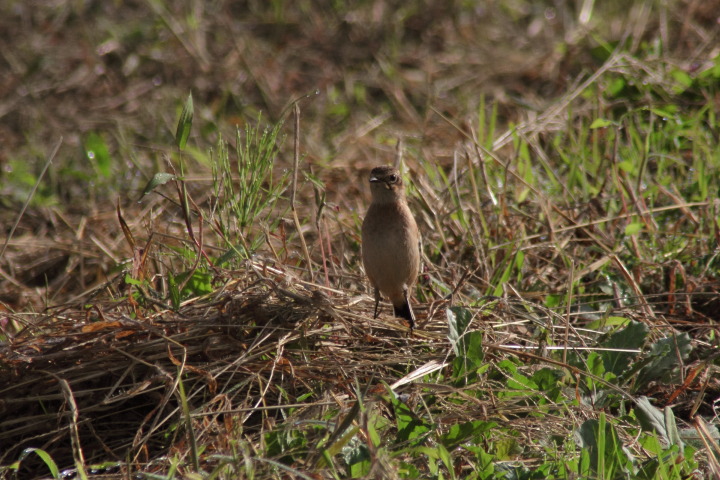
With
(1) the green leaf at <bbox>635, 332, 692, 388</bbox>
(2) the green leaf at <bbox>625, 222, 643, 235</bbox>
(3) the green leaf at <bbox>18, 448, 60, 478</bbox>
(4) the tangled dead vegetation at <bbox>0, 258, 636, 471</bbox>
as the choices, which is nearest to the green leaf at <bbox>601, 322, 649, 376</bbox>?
(1) the green leaf at <bbox>635, 332, 692, 388</bbox>

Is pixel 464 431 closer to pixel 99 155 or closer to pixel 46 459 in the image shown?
pixel 46 459

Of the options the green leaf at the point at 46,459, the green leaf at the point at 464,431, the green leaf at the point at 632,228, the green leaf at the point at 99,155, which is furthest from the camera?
the green leaf at the point at 99,155

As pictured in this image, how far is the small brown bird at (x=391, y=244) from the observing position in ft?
14.1

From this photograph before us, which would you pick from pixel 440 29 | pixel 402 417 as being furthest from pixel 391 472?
pixel 440 29

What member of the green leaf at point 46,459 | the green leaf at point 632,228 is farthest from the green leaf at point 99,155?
the green leaf at point 632,228

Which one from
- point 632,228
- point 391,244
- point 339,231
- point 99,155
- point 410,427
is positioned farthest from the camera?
point 99,155

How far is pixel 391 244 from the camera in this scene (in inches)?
170

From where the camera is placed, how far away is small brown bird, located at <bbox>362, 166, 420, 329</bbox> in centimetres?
430

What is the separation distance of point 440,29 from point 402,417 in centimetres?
607

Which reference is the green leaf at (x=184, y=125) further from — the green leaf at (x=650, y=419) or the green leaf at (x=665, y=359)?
the green leaf at (x=665, y=359)

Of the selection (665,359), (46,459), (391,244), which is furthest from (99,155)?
(665,359)

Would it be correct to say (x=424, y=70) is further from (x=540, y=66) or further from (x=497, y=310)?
(x=497, y=310)

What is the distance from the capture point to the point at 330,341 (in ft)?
13.1

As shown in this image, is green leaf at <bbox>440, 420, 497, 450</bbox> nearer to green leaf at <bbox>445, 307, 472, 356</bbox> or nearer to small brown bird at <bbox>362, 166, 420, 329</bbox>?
green leaf at <bbox>445, 307, 472, 356</bbox>
